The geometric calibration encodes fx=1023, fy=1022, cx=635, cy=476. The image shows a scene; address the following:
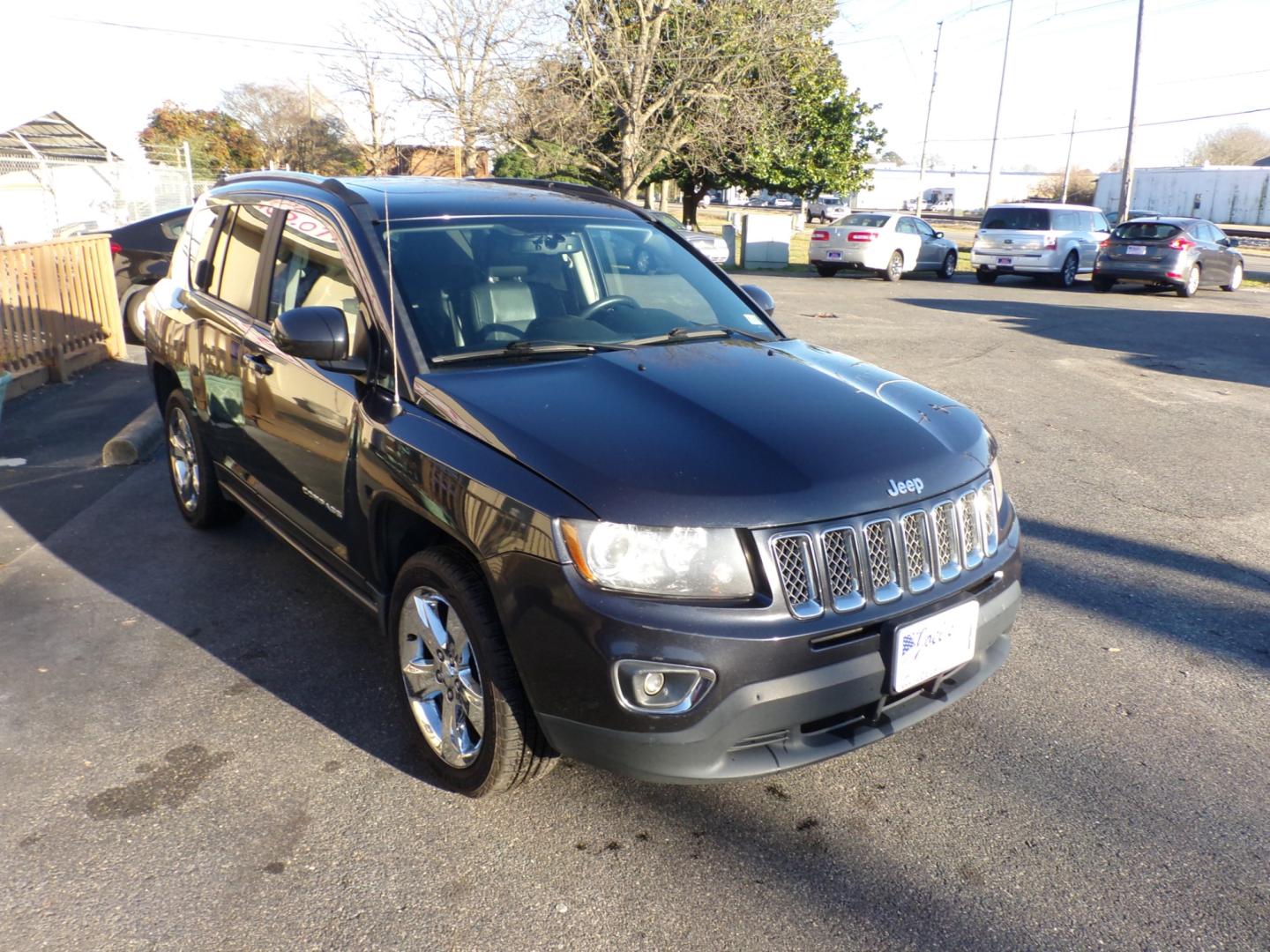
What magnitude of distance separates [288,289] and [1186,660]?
158 inches

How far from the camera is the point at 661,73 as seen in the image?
25.7 meters

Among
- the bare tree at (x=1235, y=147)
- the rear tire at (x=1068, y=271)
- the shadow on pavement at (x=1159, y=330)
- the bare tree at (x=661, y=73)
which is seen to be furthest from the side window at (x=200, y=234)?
the bare tree at (x=1235, y=147)

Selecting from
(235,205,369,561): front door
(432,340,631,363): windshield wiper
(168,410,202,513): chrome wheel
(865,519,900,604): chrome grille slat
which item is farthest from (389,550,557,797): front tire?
(168,410,202,513): chrome wheel

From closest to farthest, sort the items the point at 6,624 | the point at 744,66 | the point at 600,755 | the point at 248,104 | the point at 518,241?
the point at 600,755
the point at 518,241
the point at 6,624
the point at 744,66
the point at 248,104

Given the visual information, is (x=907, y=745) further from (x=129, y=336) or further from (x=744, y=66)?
(x=744, y=66)

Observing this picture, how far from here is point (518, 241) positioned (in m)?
4.05

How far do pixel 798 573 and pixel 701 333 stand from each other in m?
1.57

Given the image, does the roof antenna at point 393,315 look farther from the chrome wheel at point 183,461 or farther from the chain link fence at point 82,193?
the chain link fence at point 82,193

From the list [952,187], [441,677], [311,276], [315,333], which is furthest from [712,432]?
[952,187]

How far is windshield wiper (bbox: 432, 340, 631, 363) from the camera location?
11.5ft

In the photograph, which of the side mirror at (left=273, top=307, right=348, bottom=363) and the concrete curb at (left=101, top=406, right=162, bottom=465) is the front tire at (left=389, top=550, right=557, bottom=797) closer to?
the side mirror at (left=273, top=307, right=348, bottom=363)

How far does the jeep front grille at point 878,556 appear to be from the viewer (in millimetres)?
2734

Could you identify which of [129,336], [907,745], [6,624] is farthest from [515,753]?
[129,336]

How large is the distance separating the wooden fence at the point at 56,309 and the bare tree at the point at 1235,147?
Result: 353 ft
